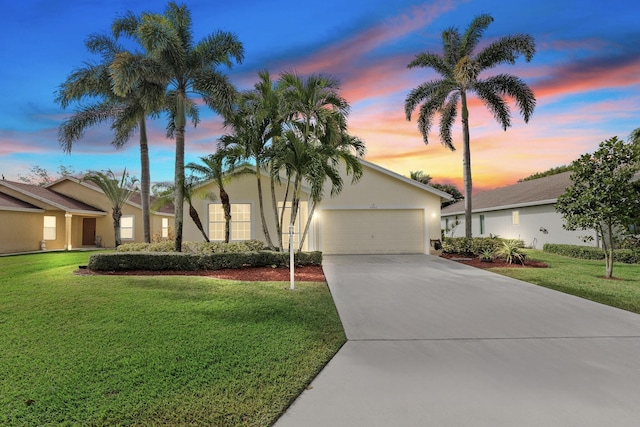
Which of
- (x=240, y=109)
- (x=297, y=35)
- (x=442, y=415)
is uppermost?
(x=297, y=35)

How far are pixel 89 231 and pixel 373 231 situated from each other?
18368mm

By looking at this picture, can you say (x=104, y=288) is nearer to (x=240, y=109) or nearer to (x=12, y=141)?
(x=240, y=109)

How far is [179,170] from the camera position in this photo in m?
12.5

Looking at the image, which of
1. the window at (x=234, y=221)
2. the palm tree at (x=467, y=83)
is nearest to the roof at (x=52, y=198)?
the window at (x=234, y=221)

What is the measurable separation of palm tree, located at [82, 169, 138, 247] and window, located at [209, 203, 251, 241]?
8.21 meters

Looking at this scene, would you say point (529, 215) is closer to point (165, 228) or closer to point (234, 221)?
point (234, 221)

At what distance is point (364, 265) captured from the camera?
12.4 metres

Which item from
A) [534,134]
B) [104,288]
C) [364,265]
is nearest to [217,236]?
[364,265]

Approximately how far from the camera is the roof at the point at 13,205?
673 inches

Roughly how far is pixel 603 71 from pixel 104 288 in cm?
1754

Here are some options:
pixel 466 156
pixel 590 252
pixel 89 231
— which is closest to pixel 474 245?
pixel 466 156

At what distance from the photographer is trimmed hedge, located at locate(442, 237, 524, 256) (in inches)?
554

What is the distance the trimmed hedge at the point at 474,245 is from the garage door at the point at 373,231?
61.9 inches

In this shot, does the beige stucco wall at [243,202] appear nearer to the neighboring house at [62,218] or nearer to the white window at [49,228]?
the neighboring house at [62,218]
